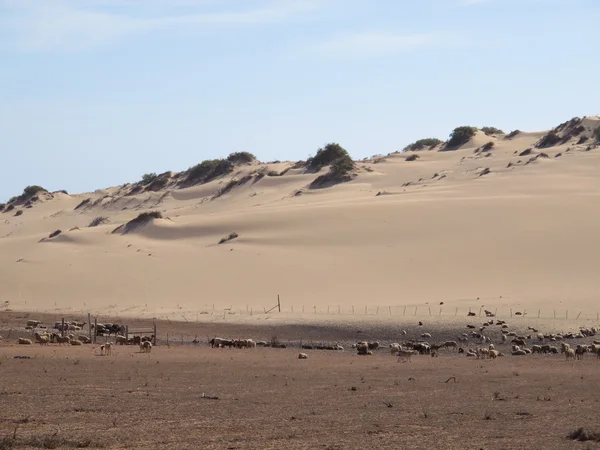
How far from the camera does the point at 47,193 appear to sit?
111688mm

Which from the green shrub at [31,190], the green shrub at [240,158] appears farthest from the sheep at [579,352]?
the green shrub at [31,190]

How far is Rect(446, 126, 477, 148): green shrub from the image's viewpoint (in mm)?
99812

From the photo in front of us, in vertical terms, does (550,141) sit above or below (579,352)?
above

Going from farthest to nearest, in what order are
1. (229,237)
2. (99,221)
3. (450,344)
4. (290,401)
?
(99,221) → (229,237) → (450,344) → (290,401)

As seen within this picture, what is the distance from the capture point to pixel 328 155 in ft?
307

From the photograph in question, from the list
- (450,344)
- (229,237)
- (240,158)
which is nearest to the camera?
(450,344)

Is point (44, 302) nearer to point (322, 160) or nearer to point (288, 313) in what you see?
point (288, 313)

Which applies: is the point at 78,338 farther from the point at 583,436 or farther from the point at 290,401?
the point at 583,436

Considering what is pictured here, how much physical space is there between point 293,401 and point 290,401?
60 millimetres

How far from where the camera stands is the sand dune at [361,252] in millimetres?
46062

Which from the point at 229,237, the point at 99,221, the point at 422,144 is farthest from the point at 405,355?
the point at 422,144

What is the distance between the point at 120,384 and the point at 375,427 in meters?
7.82

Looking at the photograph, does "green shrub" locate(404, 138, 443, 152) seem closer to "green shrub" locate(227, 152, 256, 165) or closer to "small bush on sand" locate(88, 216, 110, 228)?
"green shrub" locate(227, 152, 256, 165)

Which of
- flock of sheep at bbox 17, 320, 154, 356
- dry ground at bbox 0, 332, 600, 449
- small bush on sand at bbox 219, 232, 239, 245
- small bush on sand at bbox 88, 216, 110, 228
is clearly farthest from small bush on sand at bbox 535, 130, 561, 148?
dry ground at bbox 0, 332, 600, 449
